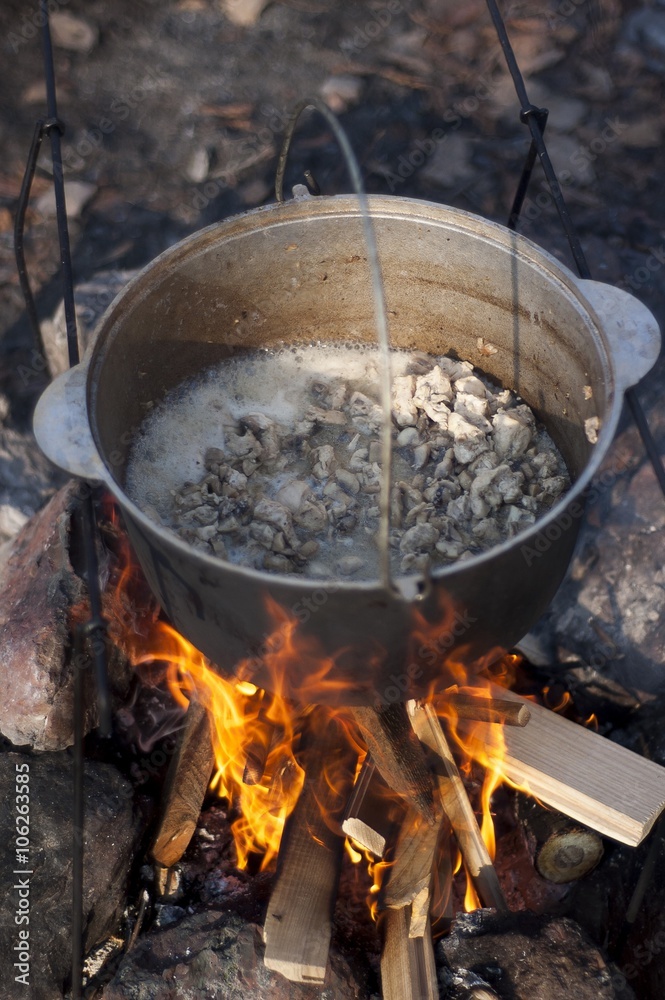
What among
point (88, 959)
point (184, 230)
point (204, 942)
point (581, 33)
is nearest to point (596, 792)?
point (204, 942)

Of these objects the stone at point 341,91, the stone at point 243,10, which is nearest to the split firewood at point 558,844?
the stone at point 341,91

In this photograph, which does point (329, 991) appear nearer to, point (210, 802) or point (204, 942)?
point (204, 942)

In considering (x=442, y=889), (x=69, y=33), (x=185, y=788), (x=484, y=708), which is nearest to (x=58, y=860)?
(x=185, y=788)

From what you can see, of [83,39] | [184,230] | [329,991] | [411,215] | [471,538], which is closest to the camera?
[329,991]

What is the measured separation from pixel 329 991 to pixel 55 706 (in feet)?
2.65

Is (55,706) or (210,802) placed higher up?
(55,706)

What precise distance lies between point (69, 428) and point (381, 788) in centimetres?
101

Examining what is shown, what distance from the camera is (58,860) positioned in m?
1.72

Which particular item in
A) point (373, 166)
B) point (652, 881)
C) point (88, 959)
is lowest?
point (88, 959)

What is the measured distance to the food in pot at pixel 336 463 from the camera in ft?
→ 5.52

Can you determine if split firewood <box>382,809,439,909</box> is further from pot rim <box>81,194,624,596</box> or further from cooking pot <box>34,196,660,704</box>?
pot rim <box>81,194,624,596</box>

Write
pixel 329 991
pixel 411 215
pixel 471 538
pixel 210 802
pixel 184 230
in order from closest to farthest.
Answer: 1. pixel 329 991
2. pixel 471 538
3. pixel 411 215
4. pixel 210 802
5. pixel 184 230

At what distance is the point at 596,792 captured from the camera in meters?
1.72

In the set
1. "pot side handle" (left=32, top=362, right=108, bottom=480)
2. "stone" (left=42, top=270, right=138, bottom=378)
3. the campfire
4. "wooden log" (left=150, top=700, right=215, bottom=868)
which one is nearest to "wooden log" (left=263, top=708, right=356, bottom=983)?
the campfire
